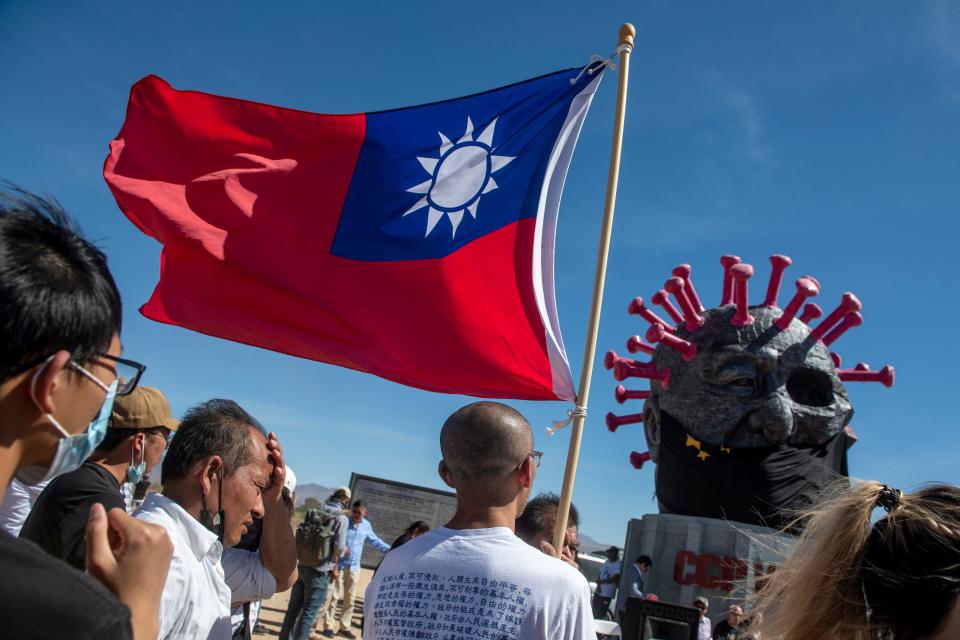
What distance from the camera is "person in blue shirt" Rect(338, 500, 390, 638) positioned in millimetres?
9312

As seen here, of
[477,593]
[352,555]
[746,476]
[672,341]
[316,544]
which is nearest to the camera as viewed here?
[477,593]

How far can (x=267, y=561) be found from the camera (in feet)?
10.8

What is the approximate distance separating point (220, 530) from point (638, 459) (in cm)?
1092

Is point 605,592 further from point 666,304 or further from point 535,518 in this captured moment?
point 535,518

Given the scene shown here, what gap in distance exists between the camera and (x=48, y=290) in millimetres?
1242

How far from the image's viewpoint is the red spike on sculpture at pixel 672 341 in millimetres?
10438

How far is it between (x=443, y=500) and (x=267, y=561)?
879cm

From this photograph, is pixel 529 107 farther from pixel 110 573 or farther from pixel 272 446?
pixel 110 573

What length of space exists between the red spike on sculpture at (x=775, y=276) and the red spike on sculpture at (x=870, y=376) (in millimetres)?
1660

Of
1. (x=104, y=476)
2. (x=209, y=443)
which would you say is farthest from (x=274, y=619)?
(x=209, y=443)

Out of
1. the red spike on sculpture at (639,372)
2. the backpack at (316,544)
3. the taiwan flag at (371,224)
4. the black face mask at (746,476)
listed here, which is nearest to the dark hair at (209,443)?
the taiwan flag at (371,224)

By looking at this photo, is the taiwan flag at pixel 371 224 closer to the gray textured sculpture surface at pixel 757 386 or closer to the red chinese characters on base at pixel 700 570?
the gray textured sculpture surface at pixel 757 386

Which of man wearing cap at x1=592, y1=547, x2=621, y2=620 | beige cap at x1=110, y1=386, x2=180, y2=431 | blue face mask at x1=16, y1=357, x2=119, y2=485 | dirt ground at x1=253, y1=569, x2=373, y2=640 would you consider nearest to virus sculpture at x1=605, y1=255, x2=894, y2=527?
man wearing cap at x1=592, y1=547, x2=621, y2=620

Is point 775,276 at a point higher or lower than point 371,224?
higher
